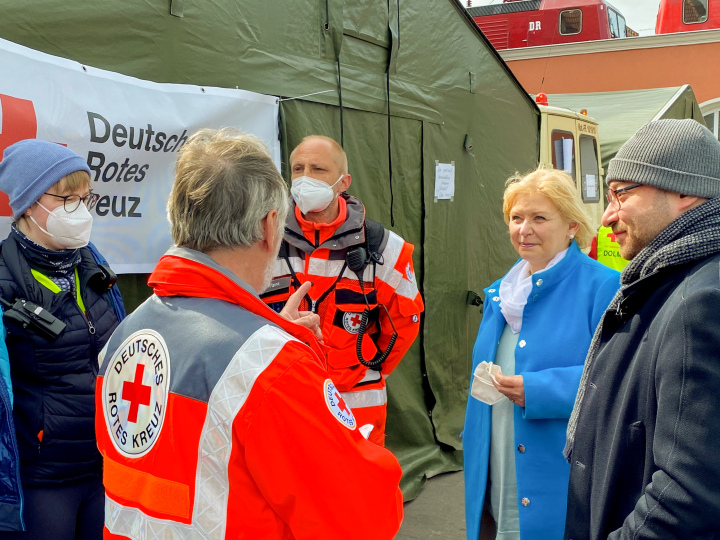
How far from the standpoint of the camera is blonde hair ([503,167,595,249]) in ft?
8.19

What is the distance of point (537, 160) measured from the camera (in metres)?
6.60

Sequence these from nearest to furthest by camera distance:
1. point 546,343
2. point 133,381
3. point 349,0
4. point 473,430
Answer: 1. point 133,381
2. point 546,343
3. point 473,430
4. point 349,0

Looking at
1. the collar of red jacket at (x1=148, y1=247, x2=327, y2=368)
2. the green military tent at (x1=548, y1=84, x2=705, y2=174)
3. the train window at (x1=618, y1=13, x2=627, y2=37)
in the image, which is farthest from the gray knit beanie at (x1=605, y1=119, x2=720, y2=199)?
the train window at (x1=618, y1=13, x2=627, y2=37)

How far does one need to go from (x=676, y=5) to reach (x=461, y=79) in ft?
48.4

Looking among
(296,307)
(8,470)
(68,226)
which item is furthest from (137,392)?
(68,226)

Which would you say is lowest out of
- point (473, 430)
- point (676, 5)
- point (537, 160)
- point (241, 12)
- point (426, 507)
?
point (426, 507)

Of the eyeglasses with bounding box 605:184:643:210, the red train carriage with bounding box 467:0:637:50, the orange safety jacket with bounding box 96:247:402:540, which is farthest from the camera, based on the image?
the red train carriage with bounding box 467:0:637:50

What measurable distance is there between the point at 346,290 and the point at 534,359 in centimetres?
90

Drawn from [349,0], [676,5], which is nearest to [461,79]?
[349,0]

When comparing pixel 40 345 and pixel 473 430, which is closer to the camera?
pixel 40 345

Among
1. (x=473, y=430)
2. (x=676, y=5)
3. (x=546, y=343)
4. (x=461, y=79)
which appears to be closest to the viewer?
(x=546, y=343)

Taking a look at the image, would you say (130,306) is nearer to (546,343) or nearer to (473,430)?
(473,430)

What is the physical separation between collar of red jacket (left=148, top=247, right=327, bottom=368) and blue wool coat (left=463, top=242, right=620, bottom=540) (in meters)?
1.23

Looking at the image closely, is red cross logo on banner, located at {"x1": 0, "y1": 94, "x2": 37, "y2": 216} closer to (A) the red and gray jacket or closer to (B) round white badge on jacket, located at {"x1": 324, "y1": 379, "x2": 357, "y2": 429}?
(A) the red and gray jacket
